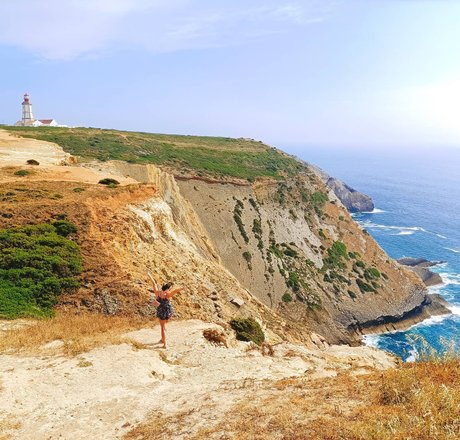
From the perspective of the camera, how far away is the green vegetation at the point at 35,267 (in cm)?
1912

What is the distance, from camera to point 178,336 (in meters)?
18.3

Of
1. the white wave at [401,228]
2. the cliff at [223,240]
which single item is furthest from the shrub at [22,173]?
the white wave at [401,228]

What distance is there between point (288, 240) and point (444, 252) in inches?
1897

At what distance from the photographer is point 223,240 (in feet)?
185

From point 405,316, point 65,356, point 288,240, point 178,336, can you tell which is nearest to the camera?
point 65,356

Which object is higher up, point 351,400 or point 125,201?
point 125,201

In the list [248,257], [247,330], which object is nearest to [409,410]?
[247,330]

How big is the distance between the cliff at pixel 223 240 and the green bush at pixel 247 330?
1999 mm

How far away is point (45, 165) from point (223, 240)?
25.2 m

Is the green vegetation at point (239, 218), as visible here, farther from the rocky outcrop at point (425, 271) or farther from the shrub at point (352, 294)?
the rocky outcrop at point (425, 271)

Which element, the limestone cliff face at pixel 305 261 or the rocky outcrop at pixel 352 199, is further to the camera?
the rocky outcrop at pixel 352 199

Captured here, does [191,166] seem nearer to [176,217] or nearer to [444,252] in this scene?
[176,217]

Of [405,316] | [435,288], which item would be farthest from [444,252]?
[405,316]

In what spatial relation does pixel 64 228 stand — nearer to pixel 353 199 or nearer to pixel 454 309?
pixel 454 309
